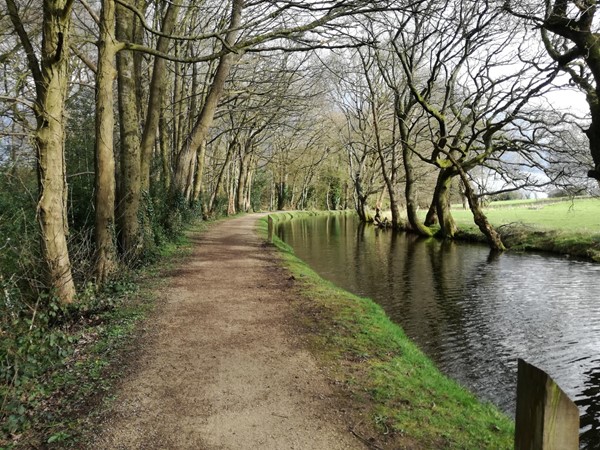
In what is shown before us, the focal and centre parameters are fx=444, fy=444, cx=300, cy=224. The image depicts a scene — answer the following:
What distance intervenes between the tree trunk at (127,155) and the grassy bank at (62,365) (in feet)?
11.0

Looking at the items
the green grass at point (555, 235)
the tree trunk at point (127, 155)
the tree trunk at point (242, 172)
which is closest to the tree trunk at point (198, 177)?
the tree trunk at point (242, 172)

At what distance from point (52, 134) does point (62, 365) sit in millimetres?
3400

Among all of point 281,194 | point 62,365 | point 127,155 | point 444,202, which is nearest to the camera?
point 62,365

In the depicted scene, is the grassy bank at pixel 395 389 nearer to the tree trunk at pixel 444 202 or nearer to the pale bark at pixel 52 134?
the pale bark at pixel 52 134

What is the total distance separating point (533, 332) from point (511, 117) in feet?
45.1

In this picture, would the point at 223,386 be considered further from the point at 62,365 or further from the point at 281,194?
the point at 281,194

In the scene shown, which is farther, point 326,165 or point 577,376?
point 326,165

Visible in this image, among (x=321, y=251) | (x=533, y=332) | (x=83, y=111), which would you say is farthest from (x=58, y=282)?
(x=321, y=251)

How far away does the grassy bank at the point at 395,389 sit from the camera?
4.23 metres

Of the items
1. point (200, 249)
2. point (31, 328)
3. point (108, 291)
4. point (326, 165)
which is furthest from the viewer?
point (326, 165)

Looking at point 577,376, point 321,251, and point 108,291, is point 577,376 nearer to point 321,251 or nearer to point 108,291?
point 108,291

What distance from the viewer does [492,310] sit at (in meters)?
10.4

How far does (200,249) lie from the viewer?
1537 centimetres

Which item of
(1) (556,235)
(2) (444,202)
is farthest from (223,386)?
(2) (444,202)
